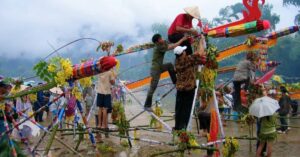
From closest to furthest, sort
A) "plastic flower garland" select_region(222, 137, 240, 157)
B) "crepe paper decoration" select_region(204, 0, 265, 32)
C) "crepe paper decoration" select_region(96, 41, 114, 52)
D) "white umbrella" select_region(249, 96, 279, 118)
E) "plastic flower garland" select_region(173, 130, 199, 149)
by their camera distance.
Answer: "plastic flower garland" select_region(173, 130, 199, 149)
"plastic flower garland" select_region(222, 137, 240, 157)
"crepe paper decoration" select_region(204, 0, 265, 32)
"white umbrella" select_region(249, 96, 279, 118)
"crepe paper decoration" select_region(96, 41, 114, 52)

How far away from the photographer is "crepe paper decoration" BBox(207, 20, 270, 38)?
21.9 feet

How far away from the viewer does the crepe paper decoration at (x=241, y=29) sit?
6660 millimetres

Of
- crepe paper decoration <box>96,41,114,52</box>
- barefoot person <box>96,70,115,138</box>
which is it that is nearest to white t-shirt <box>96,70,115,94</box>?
barefoot person <box>96,70,115,138</box>

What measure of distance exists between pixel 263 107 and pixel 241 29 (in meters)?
1.76

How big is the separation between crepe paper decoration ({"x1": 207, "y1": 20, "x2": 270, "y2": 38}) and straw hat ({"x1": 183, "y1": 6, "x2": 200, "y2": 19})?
15.6 inches

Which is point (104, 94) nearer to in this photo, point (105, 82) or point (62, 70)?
point (105, 82)

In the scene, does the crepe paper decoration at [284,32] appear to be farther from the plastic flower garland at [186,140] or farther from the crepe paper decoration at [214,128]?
the plastic flower garland at [186,140]

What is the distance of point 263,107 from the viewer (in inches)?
296

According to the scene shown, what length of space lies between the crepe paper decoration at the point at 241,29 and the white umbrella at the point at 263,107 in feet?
5.12

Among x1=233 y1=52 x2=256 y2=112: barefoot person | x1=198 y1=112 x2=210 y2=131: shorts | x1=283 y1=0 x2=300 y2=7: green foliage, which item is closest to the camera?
x1=198 y1=112 x2=210 y2=131: shorts

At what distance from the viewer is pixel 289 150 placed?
909 cm

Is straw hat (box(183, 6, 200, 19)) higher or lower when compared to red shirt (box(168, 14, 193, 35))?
higher

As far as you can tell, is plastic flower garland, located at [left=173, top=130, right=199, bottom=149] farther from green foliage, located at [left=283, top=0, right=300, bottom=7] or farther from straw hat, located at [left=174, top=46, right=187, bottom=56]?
green foliage, located at [left=283, top=0, right=300, bottom=7]

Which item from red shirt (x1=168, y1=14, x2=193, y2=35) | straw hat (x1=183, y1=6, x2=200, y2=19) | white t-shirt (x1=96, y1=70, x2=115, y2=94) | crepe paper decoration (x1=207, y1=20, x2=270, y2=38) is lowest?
white t-shirt (x1=96, y1=70, x2=115, y2=94)
